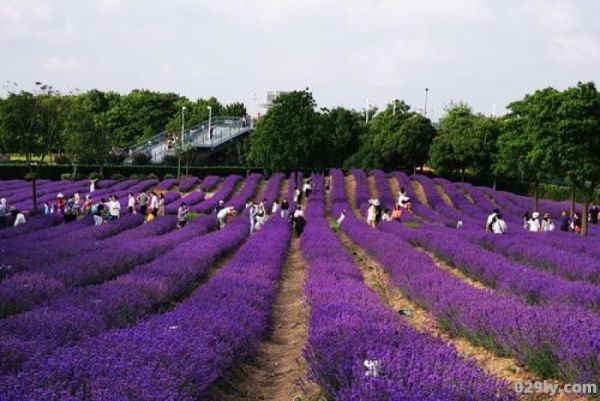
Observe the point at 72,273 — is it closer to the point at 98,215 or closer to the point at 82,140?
the point at 98,215

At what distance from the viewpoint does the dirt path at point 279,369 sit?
5969mm

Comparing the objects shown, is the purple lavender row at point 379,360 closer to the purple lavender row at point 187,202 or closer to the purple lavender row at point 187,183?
the purple lavender row at point 187,202

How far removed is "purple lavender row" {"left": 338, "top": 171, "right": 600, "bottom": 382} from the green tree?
76.5 ft

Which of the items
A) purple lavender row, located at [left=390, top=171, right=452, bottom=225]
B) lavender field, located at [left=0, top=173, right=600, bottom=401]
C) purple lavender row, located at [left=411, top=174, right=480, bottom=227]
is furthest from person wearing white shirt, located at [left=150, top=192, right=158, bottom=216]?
purple lavender row, located at [left=411, top=174, right=480, bottom=227]

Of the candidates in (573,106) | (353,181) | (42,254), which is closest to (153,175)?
(353,181)

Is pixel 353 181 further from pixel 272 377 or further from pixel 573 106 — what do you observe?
pixel 272 377

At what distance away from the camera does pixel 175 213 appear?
1115 inches

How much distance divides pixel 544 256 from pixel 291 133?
844 inches

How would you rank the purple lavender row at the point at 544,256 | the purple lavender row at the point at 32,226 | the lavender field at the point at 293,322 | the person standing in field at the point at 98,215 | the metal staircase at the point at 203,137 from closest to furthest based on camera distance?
the lavender field at the point at 293,322 → the purple lavender row at the point at 544,256 → the purple lavender row at the point at 32,226 → the person standing in field at the point at 98,215 → the metal staircase at the point at 203,137

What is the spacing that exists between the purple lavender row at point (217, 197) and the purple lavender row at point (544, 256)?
14557 mm

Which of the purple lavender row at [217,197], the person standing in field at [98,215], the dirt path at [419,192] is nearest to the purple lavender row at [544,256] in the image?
the person standing in field at [98,215]

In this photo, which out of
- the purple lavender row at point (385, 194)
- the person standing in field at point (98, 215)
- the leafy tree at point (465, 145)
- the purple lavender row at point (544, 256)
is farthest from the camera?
the leafy tree at point (465, 145)

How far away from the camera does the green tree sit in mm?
33500

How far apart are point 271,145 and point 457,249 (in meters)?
20.8
